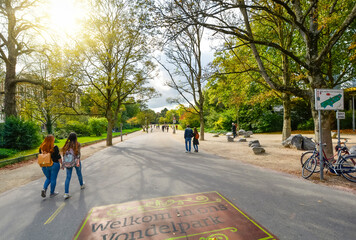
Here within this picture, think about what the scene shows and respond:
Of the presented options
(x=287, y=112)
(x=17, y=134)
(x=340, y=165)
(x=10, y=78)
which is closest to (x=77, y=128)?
(x=10, y=78)

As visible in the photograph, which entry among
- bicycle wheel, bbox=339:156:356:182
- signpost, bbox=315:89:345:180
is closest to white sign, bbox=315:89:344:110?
signpost, bbox=315:89:345:180

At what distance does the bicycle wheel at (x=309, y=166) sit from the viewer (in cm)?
573

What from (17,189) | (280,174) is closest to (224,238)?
(280,174)

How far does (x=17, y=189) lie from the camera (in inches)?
212

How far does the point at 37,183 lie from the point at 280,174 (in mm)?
8551

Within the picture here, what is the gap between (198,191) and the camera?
15.1 feet

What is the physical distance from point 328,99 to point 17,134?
17.3 meters

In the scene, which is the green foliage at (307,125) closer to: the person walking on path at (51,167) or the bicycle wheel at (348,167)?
the bicycle wheel at (348,167)

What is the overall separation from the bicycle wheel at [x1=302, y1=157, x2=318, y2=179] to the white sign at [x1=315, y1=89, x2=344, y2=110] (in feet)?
5.92

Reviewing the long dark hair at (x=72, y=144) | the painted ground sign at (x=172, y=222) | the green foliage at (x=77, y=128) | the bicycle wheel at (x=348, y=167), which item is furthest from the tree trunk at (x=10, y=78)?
the bicycle wheel at (x=348, y=167)

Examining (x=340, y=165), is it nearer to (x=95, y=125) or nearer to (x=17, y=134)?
(x=17, y=134)

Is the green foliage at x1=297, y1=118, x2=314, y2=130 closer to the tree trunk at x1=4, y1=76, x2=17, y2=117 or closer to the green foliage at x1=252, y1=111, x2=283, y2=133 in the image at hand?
the green foliage at x1=252, y1=111, x2=283, y2=133

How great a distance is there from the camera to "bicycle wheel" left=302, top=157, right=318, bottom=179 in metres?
5.73

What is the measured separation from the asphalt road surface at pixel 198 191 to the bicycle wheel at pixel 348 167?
3.78 feet
